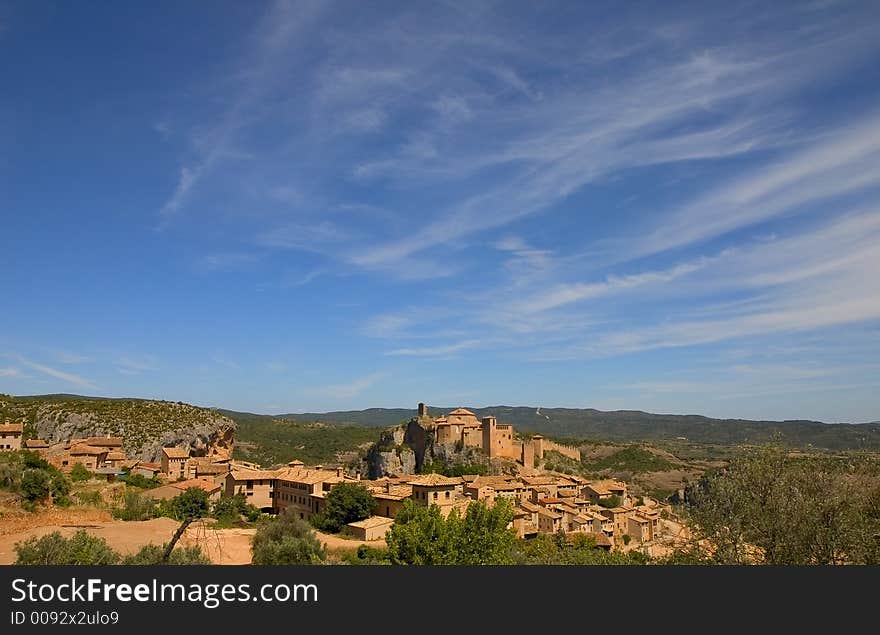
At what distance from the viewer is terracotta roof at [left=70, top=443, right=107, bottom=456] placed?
6019cm

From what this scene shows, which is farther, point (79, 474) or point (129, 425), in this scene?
point (129, 425)

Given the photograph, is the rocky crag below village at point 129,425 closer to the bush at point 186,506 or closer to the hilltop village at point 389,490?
the hilltop village at point 389,490

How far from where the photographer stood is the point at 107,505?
35.9 metres

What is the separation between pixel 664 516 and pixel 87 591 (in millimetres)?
67461

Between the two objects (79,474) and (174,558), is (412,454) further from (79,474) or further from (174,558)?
(174,558)

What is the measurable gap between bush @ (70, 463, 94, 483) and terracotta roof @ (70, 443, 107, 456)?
17.8ft

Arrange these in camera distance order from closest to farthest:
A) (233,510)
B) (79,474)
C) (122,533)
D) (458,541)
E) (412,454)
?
1. (458,541)
2. (122,533)
3. (233,510)
4. (79,474)
5. (412,454)

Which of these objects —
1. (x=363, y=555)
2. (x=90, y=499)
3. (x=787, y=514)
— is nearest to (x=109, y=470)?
(x=90, y=499)

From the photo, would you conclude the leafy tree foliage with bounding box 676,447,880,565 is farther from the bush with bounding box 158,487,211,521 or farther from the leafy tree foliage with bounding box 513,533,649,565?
the bush with bounding box 158,487,211,521

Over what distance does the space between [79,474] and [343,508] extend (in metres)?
22.9

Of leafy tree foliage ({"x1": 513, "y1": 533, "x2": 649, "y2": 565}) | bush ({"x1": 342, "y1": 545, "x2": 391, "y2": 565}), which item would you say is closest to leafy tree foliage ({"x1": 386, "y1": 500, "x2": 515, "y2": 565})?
leafy tree foliage ({"x1": 513, "y1": 533, "x2": 649, "y2": 565})

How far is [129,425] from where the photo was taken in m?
82.6

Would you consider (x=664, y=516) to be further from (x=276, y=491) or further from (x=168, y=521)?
(x=168, y=521)

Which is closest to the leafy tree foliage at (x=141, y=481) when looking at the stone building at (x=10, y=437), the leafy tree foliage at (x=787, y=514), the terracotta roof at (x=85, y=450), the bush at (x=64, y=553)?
the terracotta roof at (x=85, y=450)
